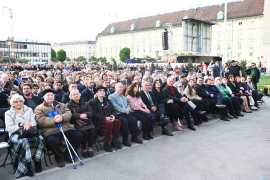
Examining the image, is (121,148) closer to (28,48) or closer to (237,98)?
(237,98)

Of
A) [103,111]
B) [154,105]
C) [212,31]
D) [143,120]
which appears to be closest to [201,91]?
[154,105]

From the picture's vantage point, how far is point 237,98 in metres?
9.90

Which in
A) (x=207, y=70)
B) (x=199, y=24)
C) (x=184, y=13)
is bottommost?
(x=207, y=70)

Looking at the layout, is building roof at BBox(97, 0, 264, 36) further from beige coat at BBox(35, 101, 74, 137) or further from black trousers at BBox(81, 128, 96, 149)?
beige coat at BBox(35, 101, 74, 137)

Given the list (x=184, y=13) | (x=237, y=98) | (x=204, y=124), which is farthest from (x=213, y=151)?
(x=184, y=13)

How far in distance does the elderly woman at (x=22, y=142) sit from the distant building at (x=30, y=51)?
8324 centimetres

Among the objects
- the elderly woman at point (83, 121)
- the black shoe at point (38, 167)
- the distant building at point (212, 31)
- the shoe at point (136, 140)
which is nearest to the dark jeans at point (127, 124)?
the shoe at point (136, 140)

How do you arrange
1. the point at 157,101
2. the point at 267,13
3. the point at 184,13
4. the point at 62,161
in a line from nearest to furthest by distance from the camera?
the point at 62,161, the point at 157,101, the point at 267,13, the point at 184,13

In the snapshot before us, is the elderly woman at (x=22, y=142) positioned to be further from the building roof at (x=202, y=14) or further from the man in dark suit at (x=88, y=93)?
the building roof at (x=202, y=14)

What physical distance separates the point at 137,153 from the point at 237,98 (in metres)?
5.92

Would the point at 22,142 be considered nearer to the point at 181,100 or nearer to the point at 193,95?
the point at 181,100

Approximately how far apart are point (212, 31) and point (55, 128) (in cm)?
7302

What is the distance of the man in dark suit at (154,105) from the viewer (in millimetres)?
7385

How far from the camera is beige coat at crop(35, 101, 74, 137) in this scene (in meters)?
5.19
